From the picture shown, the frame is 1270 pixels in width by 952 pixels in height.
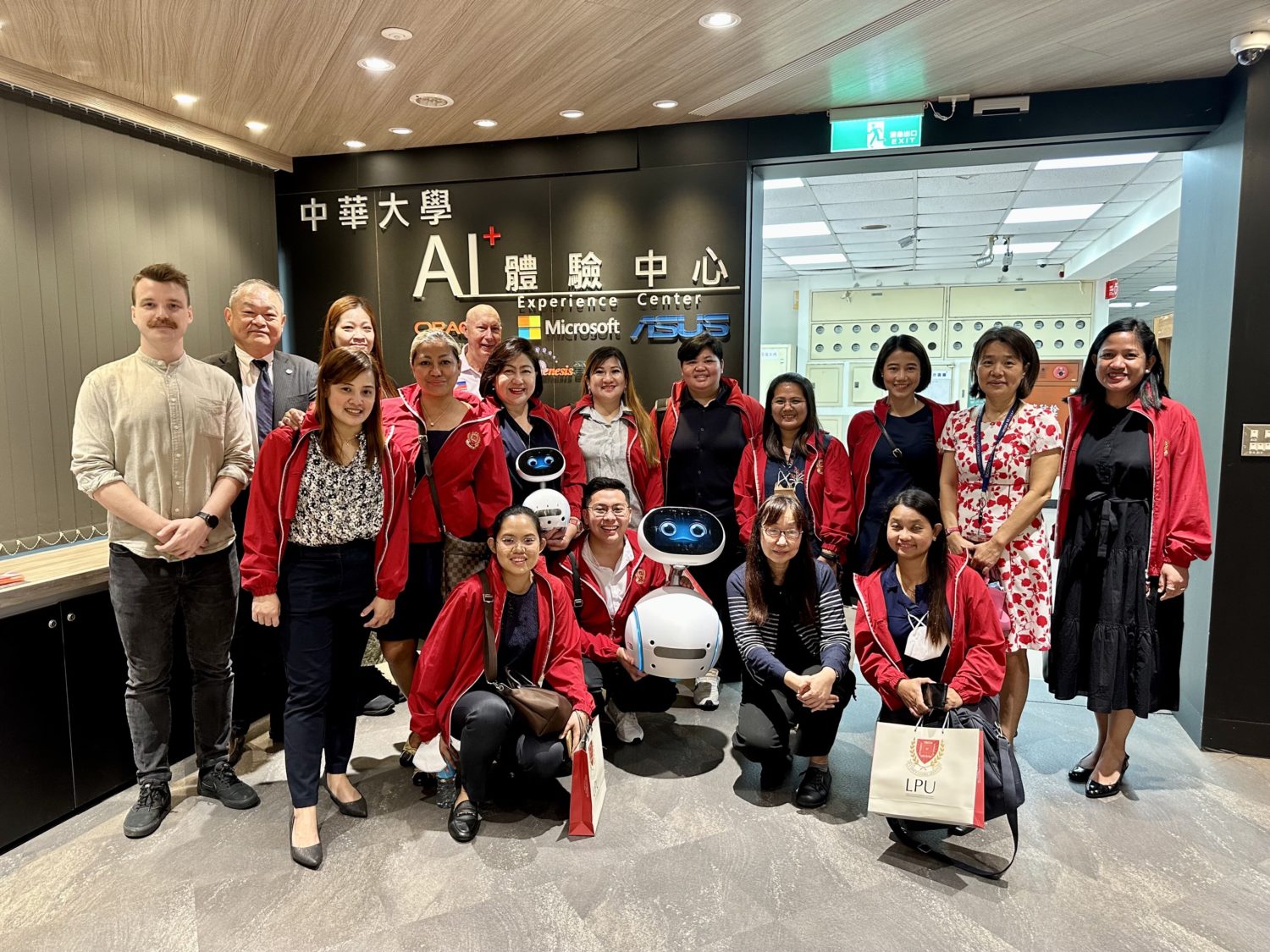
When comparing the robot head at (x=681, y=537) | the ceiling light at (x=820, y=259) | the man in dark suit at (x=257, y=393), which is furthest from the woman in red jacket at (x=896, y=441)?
the ceiling light at (x=820, y=259)

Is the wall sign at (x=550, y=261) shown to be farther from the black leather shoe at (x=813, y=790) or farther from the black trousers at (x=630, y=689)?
the black leather shoe at (x=813, y=790)

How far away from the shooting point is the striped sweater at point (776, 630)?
2582 mm

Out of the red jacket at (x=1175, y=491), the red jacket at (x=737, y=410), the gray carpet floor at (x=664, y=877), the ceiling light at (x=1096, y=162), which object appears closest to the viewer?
the gray carpet floor at (x=664, y=877)

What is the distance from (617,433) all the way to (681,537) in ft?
2.16

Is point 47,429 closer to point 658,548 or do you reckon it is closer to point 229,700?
point 229,700

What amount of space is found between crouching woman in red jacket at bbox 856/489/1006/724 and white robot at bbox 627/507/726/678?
0.53 meters

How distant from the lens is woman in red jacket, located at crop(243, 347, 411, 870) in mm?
2289

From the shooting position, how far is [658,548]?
9.14 feet

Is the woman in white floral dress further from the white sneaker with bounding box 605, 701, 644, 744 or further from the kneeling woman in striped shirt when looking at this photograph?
the white sneaker with bounding box 605, 701, 644, 744

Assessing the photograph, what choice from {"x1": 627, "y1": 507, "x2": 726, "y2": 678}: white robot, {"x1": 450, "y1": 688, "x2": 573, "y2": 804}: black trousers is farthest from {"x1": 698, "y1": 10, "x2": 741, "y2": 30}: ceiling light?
{"x1": 450, "y1": 688, "x2": 573, "y2": 804}: black trousers

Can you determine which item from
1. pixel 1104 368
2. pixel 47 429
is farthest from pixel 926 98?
pixel 47 429

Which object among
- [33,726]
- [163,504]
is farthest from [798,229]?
[33,726]

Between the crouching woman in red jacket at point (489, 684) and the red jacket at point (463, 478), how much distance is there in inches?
8.8

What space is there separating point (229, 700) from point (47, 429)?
1.63 m
